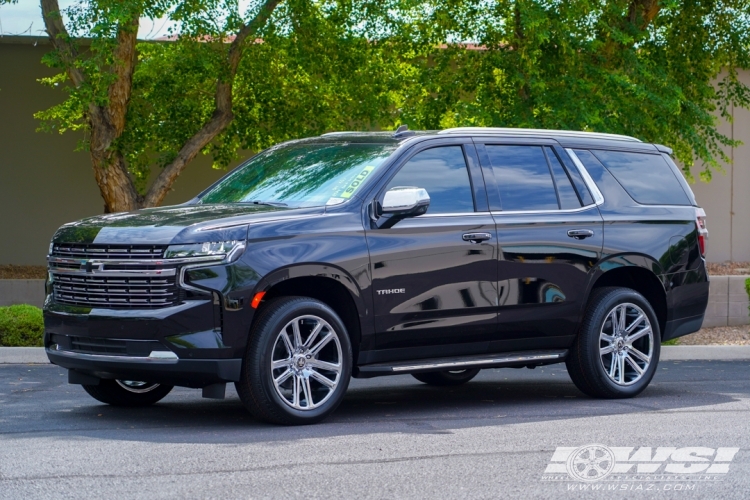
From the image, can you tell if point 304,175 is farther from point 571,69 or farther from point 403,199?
point 571,69

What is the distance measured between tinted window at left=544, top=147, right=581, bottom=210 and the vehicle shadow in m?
1.56

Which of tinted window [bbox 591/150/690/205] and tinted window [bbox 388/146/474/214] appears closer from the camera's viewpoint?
tinted window [bbox 388/146/474/214]

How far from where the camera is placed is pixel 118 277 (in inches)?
277

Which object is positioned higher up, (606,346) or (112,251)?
(112,251)

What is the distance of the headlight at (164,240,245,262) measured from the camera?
6.89m

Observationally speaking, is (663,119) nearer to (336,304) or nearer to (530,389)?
(530,389)

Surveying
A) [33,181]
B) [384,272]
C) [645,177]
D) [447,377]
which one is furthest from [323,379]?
[33,181]

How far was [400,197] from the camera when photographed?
7.52 m

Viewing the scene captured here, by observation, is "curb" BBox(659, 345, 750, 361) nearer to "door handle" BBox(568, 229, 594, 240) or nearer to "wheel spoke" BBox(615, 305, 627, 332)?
"wheel spoke" BBox(615, 305, 627, 332)

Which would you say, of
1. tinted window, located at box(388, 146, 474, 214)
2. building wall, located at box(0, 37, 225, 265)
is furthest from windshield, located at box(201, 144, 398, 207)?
building wall, located at box(0, 37, 225, 265)

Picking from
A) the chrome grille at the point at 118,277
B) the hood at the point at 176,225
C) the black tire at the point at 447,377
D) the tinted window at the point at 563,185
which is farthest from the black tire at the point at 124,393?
the tinted window at the point at 563,185

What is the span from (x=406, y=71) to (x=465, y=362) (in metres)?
8.30

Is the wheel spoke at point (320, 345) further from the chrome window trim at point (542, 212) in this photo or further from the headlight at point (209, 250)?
the chrome window trim at point (542, 212)

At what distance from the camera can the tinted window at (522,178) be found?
27.8ft
